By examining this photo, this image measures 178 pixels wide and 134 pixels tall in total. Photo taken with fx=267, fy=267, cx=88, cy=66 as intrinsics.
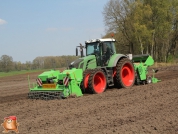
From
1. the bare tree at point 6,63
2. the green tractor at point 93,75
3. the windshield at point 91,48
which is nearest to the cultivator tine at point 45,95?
the green tractor at point 93,75

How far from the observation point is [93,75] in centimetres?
1020

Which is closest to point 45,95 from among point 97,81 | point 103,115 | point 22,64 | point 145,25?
point 97,81

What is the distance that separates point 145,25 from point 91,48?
23.9m

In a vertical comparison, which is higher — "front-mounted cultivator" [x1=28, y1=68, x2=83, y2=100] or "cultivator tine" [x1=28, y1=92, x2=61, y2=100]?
"front-mounted cultivator" [x1=28, y1=68, x2=83, y2=100]

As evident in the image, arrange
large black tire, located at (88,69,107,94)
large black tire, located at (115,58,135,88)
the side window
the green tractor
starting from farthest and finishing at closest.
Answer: the side window → large black tire, located at (115,58,135,88) → large black tire, located at (88,69,107,94) → the green tractor

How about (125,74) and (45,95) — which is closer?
(45,95)

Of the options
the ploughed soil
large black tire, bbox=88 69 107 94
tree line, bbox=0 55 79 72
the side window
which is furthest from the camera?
tree line, bbox=0 55 79 72

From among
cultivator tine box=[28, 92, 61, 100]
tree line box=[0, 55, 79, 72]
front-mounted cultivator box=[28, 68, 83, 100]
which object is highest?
tree line box=[0, 55, 79, 72]

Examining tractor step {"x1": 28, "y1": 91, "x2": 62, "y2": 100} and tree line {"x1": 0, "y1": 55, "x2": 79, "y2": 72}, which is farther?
tree line {"x1": 0, "y1": 55, "x2": 79, "y2": 72}

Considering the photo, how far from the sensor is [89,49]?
1177 centimetres

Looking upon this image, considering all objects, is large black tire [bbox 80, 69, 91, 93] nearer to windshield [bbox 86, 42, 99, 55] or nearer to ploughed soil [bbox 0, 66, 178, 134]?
ploughed soil [bbox 0, 66, 178, 134]

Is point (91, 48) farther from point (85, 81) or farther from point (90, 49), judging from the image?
point (85, 81)

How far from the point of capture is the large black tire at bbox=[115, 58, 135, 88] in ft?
37.7

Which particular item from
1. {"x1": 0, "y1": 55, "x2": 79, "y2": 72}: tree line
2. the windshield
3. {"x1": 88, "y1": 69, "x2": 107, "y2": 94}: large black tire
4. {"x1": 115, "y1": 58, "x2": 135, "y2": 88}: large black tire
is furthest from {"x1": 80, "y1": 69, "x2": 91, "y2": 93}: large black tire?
{"x1": 0, "y1": 55, "x2": 79, "y2": 72}: tree line
